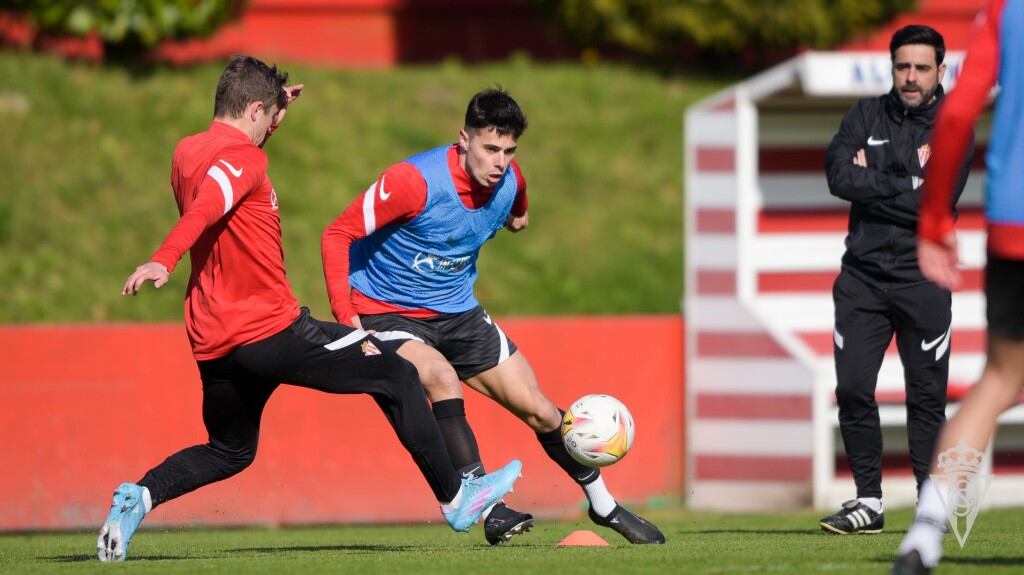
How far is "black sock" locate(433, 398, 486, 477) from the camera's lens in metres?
6.98

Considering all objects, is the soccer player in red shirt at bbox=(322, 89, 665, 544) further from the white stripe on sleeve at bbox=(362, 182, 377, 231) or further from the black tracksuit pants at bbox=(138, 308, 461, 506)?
the black tracksuit pants at bbox=(138, 308, 461, 506)

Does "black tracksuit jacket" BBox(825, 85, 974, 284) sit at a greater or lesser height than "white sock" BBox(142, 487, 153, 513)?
greater

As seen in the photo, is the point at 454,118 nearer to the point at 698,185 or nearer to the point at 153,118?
the point at 153,118

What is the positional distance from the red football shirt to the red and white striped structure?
5.46m

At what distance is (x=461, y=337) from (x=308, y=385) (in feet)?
3.36

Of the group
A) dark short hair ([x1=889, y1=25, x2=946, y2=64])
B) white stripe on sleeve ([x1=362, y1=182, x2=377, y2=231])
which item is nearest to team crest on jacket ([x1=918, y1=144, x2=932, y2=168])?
dark short hair ([x1=889, y1=25, x2=946, y2=64])

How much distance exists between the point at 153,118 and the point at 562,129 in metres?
4.31

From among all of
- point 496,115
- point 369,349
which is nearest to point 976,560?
→ point 369,349

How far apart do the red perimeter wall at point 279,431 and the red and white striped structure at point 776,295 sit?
1.09 ft

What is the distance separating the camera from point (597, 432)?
23.3ft

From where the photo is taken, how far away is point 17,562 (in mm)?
6797

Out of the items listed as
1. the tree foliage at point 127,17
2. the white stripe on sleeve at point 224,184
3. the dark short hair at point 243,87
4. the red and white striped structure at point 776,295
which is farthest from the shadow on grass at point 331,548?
the tree foliage at point 127,17

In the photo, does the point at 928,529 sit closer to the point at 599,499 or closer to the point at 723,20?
the point at 599,499

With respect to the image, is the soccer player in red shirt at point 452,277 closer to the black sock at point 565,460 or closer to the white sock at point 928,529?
the black sock at point 565,460
